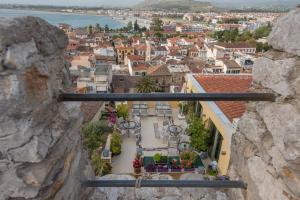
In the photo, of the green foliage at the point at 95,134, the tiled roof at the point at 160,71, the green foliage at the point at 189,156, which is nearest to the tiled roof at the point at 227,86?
the green foliage at the point at 189,156

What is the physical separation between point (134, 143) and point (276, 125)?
12.9 metres

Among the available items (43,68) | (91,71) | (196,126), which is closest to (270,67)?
(43,68)

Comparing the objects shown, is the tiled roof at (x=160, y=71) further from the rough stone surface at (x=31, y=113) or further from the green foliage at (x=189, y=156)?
the rough stone surface at (x=31, y=113)

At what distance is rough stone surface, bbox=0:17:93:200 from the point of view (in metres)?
1.21

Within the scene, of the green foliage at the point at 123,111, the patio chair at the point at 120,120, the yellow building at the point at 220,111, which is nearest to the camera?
the yellow building at the point at 220,111

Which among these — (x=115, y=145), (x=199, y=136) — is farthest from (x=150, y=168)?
(x=199, y=136)

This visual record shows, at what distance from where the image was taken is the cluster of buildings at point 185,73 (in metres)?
10.8

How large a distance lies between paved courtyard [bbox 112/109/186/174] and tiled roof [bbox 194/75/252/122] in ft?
12.1

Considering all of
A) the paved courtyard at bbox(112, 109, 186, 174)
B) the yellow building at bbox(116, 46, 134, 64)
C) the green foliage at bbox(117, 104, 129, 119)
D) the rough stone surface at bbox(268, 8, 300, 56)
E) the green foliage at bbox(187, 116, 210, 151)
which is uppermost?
the rough stone surface at bbox(268, 8, 300, 56)

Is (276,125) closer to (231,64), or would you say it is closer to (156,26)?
(231,64)

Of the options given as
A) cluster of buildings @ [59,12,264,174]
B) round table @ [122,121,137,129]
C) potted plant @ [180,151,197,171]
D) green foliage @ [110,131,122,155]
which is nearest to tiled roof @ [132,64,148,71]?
cluster of buildings @ [59,12,264,174]

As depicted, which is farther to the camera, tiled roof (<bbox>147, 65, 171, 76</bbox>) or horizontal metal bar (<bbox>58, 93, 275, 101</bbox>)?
tiled roof (<bbox>147, 65, 171, 76</bbox>)

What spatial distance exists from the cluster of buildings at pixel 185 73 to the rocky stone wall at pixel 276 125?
127 cm

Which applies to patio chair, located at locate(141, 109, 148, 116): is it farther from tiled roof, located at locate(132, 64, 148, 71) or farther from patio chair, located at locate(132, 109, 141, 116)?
tiled roof, located at locate(132, 64, 148, 71)
